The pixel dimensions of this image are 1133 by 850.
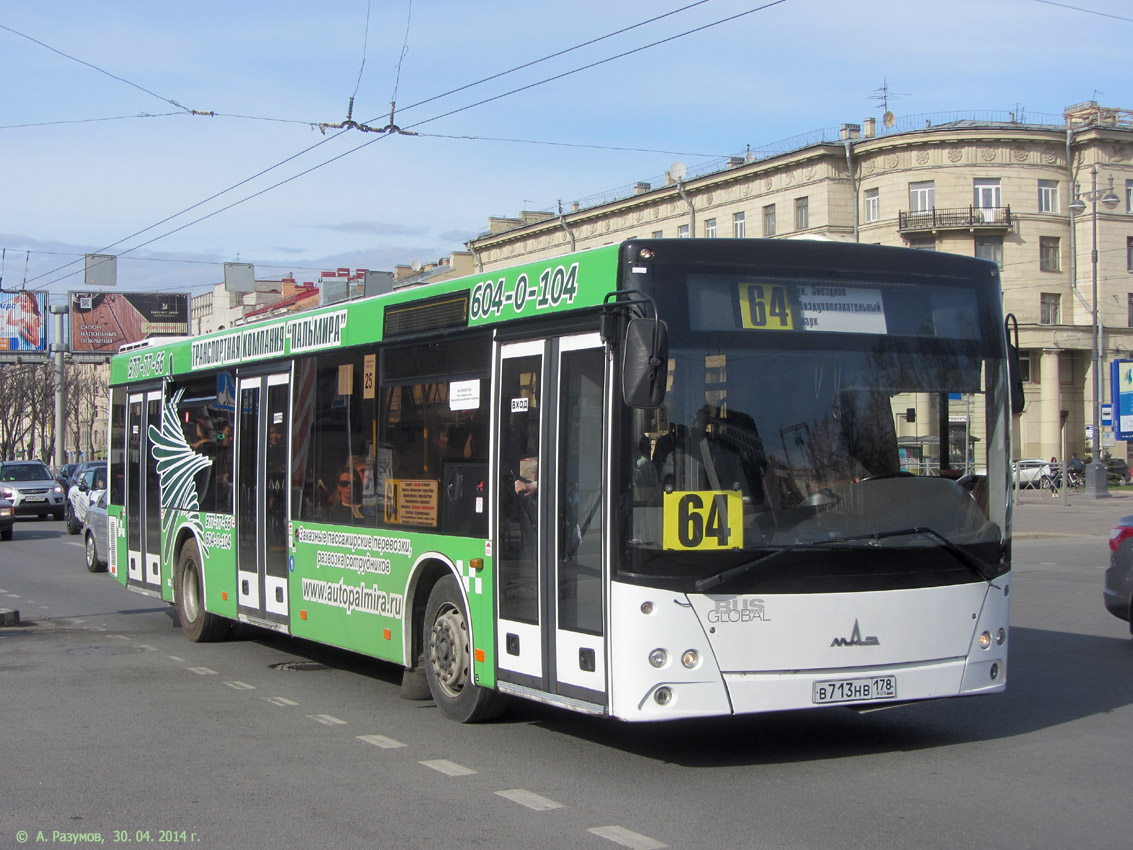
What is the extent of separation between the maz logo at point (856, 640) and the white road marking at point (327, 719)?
3.45m

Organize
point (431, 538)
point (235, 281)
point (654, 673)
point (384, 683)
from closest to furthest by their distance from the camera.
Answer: point (654, 673) → point (431, 538) → point (384, 683) → point (235, 281)

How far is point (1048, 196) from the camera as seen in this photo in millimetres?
58938

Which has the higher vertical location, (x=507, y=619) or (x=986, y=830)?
(x=507, y=619)

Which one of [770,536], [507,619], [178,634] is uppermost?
[770,536]

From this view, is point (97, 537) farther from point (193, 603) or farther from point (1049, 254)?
point (1049, 254)

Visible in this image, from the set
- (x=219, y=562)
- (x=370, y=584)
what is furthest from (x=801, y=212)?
(x=370, y=584)

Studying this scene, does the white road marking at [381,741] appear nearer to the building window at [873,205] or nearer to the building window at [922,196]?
the building window at [873,205]

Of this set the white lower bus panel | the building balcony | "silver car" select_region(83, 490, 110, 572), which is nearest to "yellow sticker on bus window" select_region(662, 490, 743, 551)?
the white lower bus panel

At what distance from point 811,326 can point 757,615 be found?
1626 millimetres

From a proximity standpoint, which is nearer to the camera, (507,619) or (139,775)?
(139,775)

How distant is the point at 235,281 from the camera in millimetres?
41969

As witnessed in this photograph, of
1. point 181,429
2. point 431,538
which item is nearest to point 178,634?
point 181,429

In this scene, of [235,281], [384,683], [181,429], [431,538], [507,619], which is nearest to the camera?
[507,619]

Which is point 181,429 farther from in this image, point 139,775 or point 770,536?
point 770,536
